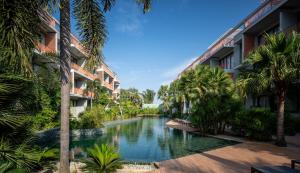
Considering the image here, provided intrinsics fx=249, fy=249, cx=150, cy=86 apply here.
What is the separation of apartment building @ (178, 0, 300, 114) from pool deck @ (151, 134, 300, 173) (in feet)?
29.0

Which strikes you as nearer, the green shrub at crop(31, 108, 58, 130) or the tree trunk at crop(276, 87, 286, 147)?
the tree trunk at crop(276, 87, 286, 147)

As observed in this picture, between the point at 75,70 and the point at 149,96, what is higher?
the point at 75,70

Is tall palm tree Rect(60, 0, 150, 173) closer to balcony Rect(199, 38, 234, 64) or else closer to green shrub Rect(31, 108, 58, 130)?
green shrub Rect(31, 108, 58, 130)

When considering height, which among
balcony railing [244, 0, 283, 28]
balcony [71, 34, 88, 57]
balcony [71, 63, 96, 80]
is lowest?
balcony [71, 63, 96, 80]

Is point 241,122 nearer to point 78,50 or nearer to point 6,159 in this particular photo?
point 6,159

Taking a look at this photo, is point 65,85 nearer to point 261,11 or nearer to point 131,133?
point 131,133

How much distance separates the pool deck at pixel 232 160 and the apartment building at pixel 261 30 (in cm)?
883

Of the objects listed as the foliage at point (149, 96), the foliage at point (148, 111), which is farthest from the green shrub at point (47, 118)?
the foliage at point (149, 96)

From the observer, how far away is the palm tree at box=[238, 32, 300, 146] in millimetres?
11770

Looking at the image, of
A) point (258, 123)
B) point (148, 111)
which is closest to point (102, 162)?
point (258, 123)

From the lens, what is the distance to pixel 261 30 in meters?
23.3

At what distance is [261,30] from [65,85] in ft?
68.4

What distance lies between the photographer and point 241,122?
16906 millimetres

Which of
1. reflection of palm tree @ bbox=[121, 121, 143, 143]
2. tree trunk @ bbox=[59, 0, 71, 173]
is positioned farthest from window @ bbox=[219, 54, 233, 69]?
tree trunk @ bbox=[59, 0, 71, 173]
